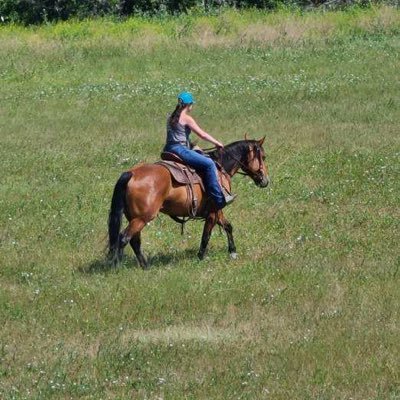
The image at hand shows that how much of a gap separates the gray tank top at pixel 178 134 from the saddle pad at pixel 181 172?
0.31m

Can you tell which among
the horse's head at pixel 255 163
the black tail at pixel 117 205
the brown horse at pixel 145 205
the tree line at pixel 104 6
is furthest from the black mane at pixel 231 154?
the tree line at pixel 104 6

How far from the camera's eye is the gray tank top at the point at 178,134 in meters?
16.3

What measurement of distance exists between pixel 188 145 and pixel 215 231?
8.22 feet

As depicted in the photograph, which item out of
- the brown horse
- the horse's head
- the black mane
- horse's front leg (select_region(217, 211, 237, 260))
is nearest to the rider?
the brown horse

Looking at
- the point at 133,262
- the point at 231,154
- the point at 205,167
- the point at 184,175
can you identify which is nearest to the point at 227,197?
the point at 205,167

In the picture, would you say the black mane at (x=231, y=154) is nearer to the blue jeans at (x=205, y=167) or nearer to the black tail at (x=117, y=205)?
the blue jeans at (x=205, y=167)

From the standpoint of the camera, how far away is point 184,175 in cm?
1623

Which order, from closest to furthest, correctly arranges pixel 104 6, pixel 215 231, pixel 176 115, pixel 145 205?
1. pixel 145 205
2. pixel 176 115
3. pixel 215 231
4. pixel 104 6

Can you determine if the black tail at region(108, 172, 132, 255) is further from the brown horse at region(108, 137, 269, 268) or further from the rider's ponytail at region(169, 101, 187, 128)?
the rider's ponytail at region(169, 101, 187, 128)

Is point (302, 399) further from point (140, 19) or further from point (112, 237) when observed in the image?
point (140, 19)

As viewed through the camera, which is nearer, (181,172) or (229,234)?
(181,172)

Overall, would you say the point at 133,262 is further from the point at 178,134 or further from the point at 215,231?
the point at 215,231

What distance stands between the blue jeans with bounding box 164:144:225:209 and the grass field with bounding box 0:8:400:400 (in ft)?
3.15

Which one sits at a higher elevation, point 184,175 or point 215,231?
point 184,175
